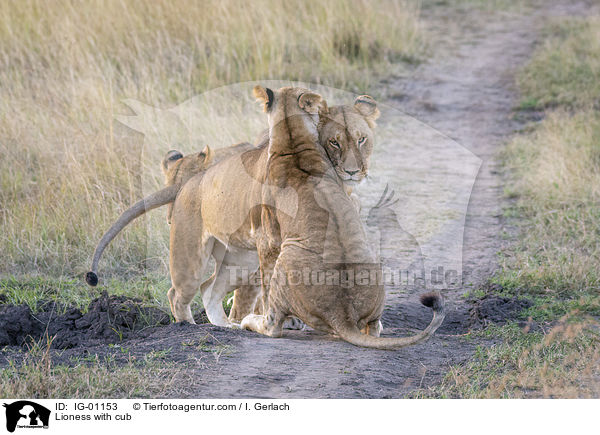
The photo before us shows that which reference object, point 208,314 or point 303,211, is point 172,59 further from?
point 303,211

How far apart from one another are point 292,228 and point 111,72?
555 centimetres

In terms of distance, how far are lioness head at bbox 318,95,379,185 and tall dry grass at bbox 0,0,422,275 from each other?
2.39 metres

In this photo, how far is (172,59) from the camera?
33.0 ft

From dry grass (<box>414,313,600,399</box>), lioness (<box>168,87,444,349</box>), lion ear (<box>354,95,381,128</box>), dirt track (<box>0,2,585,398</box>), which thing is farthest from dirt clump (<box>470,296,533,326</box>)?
lion ear (<box>354,95,381,128</box>)

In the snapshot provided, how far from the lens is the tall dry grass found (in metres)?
6.71

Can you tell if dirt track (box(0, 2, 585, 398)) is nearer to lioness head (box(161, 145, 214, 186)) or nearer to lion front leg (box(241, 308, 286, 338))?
lion front leg (box(241, 308, 286, 338))

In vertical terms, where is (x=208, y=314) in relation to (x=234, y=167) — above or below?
below

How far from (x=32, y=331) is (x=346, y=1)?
8.11 m

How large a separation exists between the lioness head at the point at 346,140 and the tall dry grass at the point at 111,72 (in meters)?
2.39

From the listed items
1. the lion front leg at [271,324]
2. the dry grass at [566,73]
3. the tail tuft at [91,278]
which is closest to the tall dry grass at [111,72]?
the tail tuft at [91,278]

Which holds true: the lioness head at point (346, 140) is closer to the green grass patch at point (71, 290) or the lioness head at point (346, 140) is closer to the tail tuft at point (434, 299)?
the tail tuft at point (434, 299)
